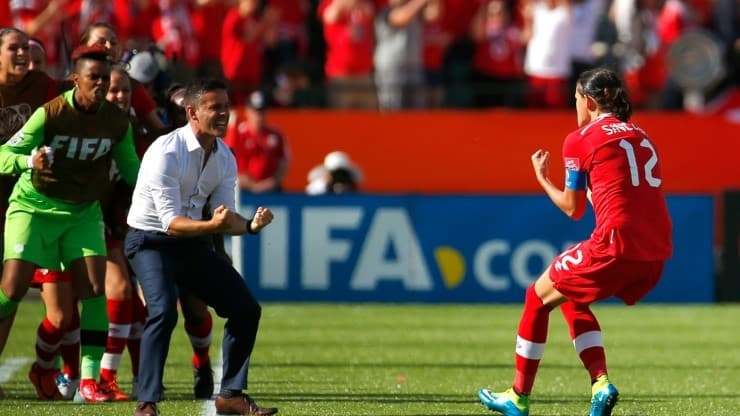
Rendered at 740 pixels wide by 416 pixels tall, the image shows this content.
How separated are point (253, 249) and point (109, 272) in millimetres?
7378

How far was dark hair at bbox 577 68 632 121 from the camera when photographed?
28.5ft

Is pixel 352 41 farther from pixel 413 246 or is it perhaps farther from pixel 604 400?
pixel 604 400

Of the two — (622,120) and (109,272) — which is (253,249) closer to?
(109,272)

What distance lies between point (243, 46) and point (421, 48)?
2.13 m

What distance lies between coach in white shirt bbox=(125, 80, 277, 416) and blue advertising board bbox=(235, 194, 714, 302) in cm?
858

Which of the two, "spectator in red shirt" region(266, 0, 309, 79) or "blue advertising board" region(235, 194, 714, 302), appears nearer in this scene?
"blue advertising board" region(235, 194, 714, 302)

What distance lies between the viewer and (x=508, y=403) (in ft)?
29.0

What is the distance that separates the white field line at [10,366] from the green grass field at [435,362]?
7cm

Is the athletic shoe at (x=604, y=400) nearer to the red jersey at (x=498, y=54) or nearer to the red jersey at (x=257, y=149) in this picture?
the red jersey at (x=257, y=149)

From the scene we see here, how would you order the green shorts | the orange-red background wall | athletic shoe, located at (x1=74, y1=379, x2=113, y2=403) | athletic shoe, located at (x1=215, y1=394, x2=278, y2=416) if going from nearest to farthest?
athletic shoe, located at (x1=215, y1=394, x2=278, y2=416)
the green shorts
athletic shoe, located at (x1=74, y1=379, x2=113, y2=403)
the orange-red background wall

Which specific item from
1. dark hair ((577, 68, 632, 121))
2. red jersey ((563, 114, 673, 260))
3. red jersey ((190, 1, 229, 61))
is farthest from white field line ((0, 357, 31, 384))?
red jersey ((190, 1, 229, 61))

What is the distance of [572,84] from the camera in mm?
19156

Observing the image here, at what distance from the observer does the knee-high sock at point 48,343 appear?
10094 mm

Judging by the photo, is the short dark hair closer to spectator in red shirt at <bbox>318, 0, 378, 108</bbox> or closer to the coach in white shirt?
the coach in white shirt
